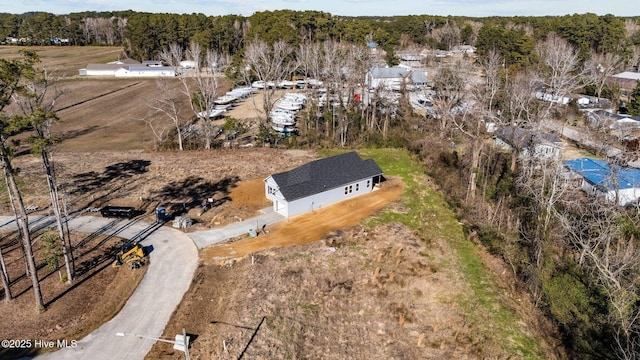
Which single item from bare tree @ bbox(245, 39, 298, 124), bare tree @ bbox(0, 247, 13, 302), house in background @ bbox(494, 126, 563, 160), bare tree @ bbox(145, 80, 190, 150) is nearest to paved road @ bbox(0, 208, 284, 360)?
bare tree @ bbox(0, 247, 13, 302)

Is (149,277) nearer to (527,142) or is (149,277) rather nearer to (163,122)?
(163,122)

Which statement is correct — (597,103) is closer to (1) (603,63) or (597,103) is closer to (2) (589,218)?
(1) (603,63)

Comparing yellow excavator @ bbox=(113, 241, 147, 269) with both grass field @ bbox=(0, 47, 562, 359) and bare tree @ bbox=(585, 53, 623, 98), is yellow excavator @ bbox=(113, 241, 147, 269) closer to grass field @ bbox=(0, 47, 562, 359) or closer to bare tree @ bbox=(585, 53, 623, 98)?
grass field @ bbox=(0, 47, 562, 359)

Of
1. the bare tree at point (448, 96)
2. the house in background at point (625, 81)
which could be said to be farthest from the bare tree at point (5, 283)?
the house in background at point (625, 81)

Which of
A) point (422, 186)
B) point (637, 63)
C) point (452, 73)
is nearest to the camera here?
point (422, 186)

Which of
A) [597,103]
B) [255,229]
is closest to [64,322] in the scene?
[255,229]

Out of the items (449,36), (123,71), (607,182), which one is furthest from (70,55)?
(607,182)
